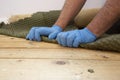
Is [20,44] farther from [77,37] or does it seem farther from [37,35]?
[77,37]

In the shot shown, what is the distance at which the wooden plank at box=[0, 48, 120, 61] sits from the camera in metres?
0.75

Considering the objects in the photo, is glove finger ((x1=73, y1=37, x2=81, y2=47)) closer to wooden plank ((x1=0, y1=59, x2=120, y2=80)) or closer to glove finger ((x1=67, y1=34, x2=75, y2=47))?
glove finger ((x1=67, y1=34, x2=75, y2=47))

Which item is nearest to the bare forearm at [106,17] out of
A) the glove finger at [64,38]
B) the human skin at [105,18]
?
the human skin at [105,18]

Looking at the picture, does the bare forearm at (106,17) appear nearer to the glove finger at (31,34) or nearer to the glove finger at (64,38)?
the glove finger at (64,38)

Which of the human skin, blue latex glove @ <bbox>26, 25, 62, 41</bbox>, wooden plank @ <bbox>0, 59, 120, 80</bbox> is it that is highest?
the human skin

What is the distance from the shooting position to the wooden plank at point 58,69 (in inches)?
23.5

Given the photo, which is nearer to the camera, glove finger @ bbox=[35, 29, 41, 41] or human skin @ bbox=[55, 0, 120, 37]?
human skin @ bbox=[55, 0, 120, 37]

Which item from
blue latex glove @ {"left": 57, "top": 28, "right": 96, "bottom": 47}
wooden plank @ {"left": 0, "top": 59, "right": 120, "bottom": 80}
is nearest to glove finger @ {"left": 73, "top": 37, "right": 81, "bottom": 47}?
blue latex glove @ {"left": 57, "top": 28, "right": 96, "bottom": 47}

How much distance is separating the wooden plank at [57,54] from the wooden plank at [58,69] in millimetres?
35

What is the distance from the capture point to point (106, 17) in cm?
83

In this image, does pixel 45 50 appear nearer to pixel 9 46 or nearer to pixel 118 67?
pixel 9 46

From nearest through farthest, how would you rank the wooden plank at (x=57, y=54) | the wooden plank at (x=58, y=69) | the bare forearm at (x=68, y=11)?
the wooden plank at (x=58, y=69), the wooden plank at (x=57, y=54), the bare forearm at (x=68, y=11)

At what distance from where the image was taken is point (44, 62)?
711 mm

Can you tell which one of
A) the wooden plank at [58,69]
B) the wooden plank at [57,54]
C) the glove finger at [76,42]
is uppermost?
the glove finger at [76,42]
